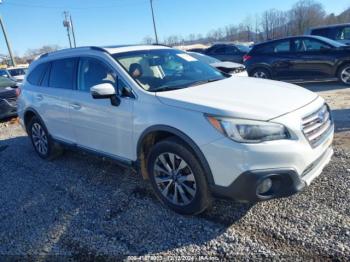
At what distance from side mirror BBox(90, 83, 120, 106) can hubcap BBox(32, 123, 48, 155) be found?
2.30 meters

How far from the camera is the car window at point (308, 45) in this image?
9.59m

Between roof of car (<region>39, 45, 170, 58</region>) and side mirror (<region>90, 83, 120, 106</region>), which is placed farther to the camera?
roof of car (<region>39, 45, 170, 58</region>)

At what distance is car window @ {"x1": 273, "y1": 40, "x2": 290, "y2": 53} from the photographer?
10.2m

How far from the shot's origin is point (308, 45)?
983cm

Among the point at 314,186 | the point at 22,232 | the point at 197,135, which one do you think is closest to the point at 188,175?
the point at 197,135

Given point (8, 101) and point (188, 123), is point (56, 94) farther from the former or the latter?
point (8, 101)

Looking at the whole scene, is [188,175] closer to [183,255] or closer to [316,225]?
[183,255]

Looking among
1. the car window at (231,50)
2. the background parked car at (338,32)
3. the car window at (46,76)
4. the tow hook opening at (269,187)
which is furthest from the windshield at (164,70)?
the car window at (231,50)

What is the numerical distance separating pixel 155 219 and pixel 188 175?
61cm

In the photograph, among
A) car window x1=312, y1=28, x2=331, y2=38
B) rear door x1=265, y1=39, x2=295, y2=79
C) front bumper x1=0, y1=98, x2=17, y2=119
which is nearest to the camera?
front bumper x1=0, y1=98, x2=17, y2=119

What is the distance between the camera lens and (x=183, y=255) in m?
2.75

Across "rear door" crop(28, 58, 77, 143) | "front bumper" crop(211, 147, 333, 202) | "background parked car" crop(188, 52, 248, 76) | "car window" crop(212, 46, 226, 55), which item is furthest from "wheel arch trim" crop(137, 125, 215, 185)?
"car window" crop(212, 46, 226, 55)

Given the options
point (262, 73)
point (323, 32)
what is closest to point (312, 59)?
point (262, 73)

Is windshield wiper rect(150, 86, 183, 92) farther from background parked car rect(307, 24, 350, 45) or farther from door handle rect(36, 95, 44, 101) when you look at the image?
background parked car rect(307, 24, 350, 45)
